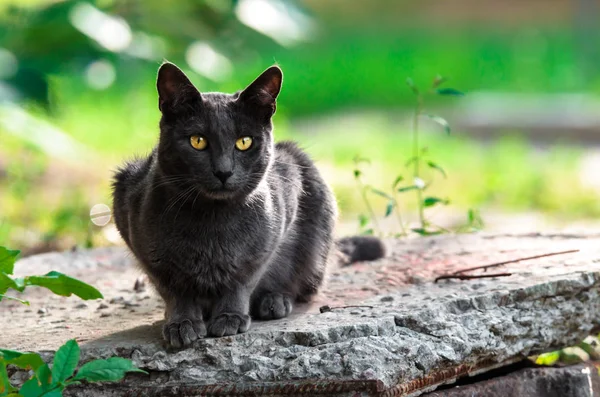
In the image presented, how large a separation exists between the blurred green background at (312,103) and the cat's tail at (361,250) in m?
0.96

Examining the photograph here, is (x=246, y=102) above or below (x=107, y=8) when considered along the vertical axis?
below

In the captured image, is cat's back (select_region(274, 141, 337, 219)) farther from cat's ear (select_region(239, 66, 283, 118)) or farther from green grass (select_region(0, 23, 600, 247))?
green grass (select_region(0, 23, 600, 247))

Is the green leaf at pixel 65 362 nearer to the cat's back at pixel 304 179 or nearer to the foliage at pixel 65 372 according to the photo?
the foliage at pixel 65 372

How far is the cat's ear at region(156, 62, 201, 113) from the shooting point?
8.63 feet

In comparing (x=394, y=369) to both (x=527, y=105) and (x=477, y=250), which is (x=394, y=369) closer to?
(x=477, y=250)

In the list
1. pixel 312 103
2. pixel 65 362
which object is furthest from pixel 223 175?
pixel 312 103

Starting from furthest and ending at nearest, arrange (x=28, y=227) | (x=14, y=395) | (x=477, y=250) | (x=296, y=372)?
1. (x=28, y=227)
2. (x=477, y=250)
3. (x=296, y=372)
4. (x=14, y=395)

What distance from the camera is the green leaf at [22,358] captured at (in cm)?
232

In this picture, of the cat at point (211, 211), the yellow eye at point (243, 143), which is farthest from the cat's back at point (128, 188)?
the yellow eye at point (243, 143)

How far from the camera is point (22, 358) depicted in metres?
2.36

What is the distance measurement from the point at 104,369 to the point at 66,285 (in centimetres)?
30

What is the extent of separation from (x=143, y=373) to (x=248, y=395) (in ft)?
1.02

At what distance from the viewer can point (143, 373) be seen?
8.32 ft

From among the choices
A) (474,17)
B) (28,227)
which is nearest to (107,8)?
(28,227)
